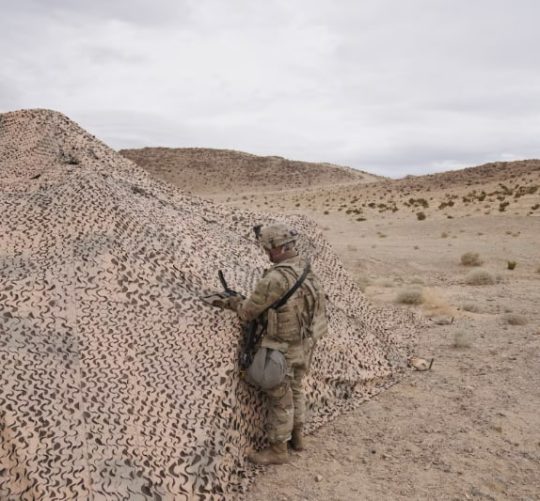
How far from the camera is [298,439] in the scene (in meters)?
4.44

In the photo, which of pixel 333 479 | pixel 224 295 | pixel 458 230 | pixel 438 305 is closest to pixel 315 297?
pixel 224 295

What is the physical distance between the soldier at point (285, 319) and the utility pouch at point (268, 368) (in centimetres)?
5

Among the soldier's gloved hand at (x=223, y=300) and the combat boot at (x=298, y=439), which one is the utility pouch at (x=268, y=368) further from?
the combat boot at (x=298, y=439)

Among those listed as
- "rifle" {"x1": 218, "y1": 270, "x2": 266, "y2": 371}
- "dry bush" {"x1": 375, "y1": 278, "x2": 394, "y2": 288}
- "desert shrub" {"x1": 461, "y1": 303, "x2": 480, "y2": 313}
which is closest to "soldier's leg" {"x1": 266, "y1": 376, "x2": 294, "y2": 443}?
"rifle" {"x1": 218, "y1": 270, "x2": 266, "y2": 371}

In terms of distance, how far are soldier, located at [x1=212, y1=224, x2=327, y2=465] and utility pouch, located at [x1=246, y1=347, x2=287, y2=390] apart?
0.16 ft

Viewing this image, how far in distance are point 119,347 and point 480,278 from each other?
28.3 feet

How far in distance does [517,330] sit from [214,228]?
4.24 metres

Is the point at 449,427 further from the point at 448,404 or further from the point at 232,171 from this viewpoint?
the point at 232,171

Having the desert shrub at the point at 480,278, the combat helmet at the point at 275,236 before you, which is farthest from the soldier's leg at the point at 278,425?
the desert shrub at the point at 480,278

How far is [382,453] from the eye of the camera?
178 inches

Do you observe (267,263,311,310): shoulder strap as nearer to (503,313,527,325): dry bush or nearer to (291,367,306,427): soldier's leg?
(291,367,306,427): soldier's leg

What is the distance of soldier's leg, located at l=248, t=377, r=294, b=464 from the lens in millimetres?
4160

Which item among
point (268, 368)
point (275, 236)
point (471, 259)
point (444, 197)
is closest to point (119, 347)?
point (268, 368)

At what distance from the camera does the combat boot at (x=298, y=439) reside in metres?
4.42
